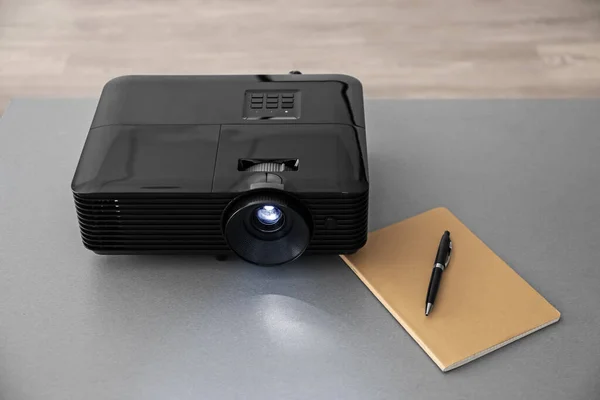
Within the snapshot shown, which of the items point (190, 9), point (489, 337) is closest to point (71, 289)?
point (489, 337)

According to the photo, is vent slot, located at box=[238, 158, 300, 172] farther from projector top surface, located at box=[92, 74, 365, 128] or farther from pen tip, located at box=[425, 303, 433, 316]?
pen tip, located at box=[425, 303, 433, 316]

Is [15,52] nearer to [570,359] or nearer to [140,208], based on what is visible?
[140,208]

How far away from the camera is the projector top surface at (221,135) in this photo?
108 centimetres

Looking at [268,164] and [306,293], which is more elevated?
[268,164]

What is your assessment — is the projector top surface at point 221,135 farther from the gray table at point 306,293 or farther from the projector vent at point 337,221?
the gray table at point 306,293

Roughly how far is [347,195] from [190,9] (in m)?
1.59

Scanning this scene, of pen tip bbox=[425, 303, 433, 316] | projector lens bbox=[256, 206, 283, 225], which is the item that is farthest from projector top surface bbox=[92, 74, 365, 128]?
pen tip bbox=[425, 303, 433, 316]

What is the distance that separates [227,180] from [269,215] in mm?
79

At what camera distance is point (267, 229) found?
1.11m

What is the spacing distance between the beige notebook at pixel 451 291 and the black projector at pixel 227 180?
0.06 meters

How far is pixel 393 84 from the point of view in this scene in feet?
7.28

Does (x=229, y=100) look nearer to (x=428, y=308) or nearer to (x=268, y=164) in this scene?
(x=268, y=164)

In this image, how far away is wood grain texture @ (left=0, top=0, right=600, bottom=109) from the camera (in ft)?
7.27

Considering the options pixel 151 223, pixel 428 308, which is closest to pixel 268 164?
pixel 151 223
